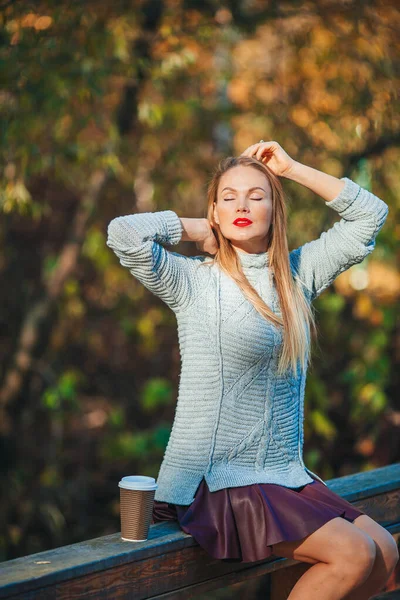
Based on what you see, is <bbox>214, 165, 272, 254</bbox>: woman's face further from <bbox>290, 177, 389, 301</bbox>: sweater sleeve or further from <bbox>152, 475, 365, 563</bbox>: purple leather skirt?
<bbox>152, 475, 365, 563</bbox>: purple leather skirt

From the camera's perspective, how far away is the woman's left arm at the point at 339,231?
2568 mm

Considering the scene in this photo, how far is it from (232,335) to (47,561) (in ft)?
2.54

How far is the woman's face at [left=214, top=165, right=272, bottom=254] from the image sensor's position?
2.47 meters

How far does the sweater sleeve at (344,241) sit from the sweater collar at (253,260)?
0.49 feet

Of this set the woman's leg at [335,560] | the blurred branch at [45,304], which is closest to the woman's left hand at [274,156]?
the woman's leg at [335,560]

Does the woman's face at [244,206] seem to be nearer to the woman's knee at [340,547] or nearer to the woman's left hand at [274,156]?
the woman's left hand at [274,156]

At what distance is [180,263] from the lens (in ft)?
7.86

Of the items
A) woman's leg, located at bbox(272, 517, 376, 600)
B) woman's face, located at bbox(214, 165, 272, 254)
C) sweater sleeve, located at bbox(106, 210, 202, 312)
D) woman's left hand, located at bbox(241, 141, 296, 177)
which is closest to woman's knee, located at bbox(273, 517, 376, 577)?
woman's leg, located at bbox(272, 517, 376, 600)

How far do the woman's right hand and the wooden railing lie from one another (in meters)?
0.80

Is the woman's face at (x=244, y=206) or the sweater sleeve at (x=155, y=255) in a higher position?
the woman's face at (x=244, y=206)

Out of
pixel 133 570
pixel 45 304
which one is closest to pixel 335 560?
pixel 133 570

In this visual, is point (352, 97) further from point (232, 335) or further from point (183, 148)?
point (232, 335)

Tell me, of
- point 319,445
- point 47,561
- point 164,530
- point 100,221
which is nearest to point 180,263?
point 164,530

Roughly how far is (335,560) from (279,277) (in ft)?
2.67
